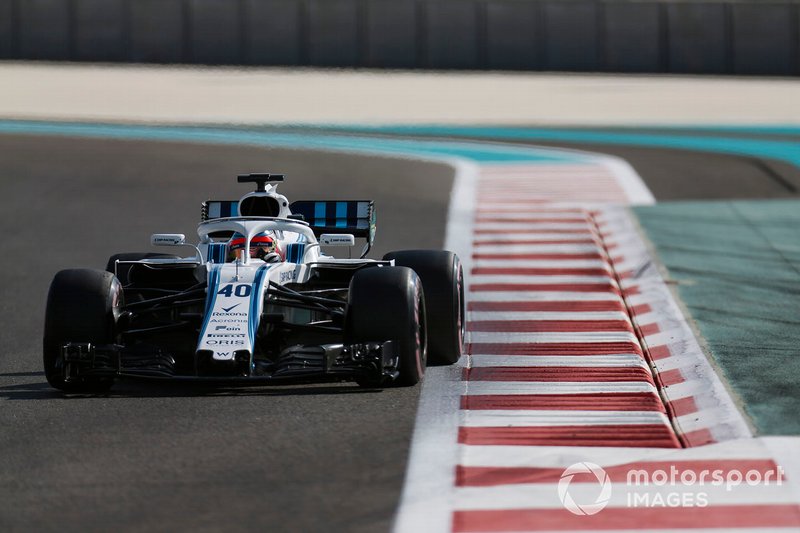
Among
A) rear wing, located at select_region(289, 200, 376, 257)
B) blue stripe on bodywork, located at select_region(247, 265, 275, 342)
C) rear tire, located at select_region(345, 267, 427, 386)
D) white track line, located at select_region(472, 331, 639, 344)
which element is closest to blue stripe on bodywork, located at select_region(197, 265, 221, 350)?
blue stripe on bodywork, located at select_region(247, 265, 275, 342)

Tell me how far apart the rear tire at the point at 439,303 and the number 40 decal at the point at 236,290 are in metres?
1.33

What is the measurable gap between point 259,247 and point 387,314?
1.29m

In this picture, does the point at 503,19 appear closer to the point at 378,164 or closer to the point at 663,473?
the point at 378,164

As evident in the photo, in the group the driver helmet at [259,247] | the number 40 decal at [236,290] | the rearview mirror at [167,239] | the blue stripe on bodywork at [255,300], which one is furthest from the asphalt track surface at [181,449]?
the rearview mirror at [167,239]

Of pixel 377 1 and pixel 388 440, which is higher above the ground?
pixel 377 1

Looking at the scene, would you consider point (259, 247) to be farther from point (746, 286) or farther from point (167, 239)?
point (746, 286)

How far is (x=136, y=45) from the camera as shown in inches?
1550

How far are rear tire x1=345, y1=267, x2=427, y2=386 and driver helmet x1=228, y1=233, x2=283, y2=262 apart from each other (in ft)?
3.11

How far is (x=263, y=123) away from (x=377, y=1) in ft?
36.9

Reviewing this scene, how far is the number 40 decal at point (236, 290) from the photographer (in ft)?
31.1

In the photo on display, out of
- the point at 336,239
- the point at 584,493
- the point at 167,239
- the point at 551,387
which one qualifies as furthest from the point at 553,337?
the point at 584,493

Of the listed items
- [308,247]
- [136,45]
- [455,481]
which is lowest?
[455,481]

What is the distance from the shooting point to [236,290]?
952cm

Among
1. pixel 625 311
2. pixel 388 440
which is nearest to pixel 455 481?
pixel 388 440
